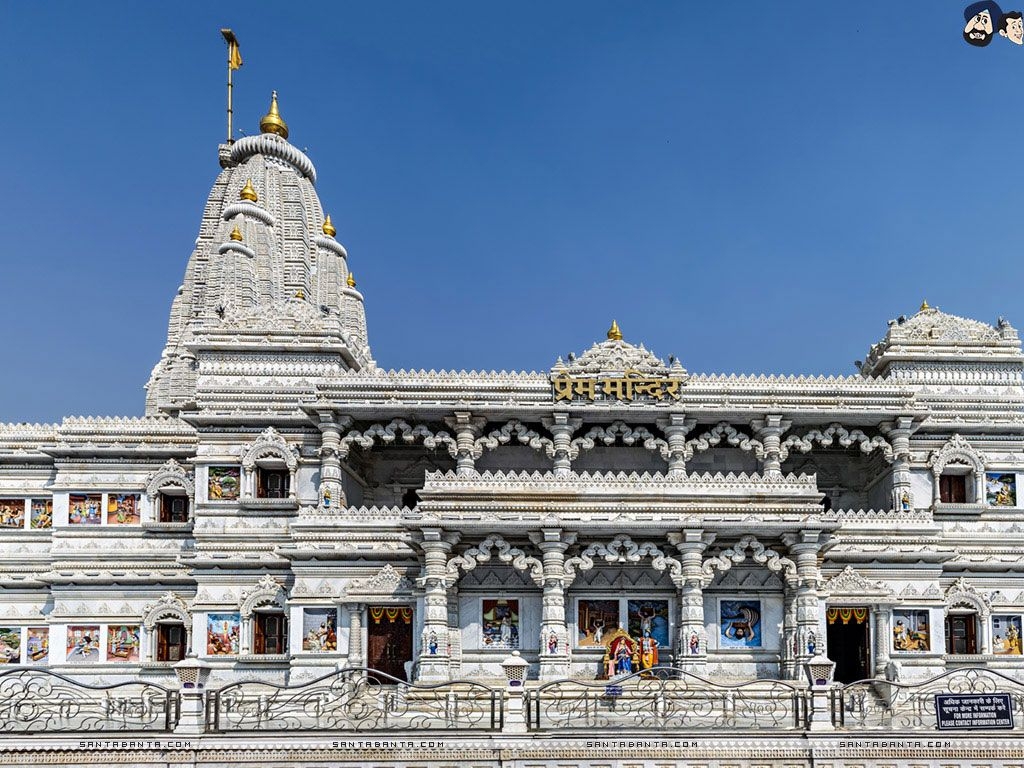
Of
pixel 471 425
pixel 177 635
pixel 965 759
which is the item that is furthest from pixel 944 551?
pixel 177 635

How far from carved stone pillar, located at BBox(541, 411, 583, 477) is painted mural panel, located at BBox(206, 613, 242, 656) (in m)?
11.4

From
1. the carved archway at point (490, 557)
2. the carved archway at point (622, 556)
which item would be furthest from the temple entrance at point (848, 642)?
the carved archway at point (490, 557)

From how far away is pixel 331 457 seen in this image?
3444 centimetres

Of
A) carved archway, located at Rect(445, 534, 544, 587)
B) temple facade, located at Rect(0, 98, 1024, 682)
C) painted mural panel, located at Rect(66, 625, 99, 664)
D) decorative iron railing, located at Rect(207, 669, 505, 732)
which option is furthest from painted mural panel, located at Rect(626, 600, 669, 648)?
painted mural panel, located at Rect(66, 625, 99, 664)

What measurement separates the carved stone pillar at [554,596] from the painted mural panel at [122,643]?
15247 mm

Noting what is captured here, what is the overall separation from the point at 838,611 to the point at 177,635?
21.8 metres

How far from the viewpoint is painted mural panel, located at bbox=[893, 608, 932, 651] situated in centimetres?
3216

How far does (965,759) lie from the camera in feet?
69.5

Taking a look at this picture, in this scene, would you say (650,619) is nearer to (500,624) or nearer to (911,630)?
(500,624)

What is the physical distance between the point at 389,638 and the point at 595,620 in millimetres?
6210

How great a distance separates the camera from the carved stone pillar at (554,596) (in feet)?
95.9

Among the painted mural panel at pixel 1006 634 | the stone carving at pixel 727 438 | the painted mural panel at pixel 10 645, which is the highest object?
the stone carving at pixel 727 438

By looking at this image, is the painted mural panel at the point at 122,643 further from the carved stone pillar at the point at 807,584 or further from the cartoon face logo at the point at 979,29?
the cartoon face logo at the point at 979,29

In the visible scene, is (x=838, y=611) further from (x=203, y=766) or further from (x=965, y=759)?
(x=203, y=766)
